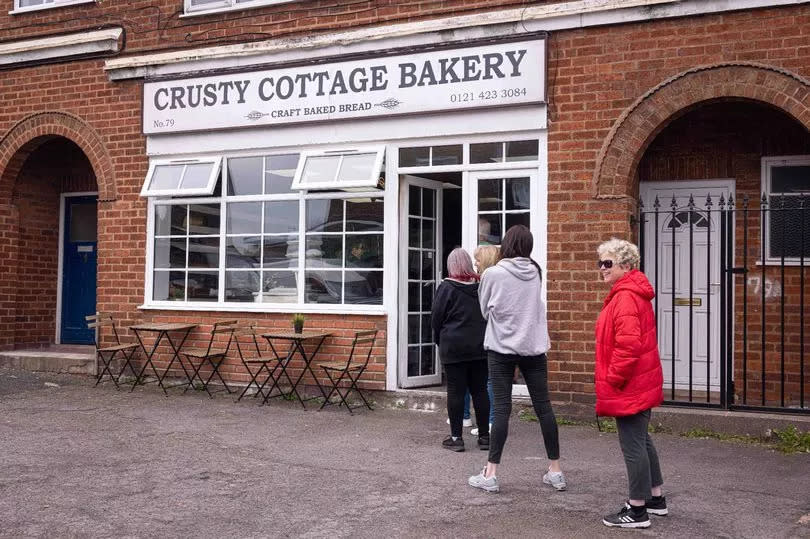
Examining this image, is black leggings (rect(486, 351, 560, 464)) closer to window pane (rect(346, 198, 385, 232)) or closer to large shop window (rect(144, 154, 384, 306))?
large shop window (rect(144, 154, 384, 306))

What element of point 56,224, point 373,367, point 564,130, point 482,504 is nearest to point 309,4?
point 564,130

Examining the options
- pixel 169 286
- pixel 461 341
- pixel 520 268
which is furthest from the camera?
pixel 169 286

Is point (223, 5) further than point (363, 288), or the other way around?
point (223, 5)

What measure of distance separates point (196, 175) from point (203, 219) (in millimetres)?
547

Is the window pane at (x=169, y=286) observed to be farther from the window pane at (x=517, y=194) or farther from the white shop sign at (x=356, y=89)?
the window pane at (x=517, y=194)

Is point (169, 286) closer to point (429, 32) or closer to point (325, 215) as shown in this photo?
point (325, 215)

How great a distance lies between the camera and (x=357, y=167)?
9.66m

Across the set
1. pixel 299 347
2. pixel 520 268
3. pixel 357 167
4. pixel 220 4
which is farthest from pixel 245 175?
pixel 520 268

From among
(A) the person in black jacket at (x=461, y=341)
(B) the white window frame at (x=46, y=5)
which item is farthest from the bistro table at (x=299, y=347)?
(B) the white window frame at (x=46, y=5)

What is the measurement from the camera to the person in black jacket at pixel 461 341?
23.2 ft

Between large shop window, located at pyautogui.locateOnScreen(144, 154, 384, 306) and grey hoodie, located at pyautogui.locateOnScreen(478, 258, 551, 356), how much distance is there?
3660 millimetres

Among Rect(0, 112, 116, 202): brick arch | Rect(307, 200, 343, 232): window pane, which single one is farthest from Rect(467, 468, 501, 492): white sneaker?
Rect(0, 112, 116, 202): brick arch

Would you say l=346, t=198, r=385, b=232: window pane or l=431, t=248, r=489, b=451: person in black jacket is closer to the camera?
l=431, t=248, r=489, b=451: person in black jacket

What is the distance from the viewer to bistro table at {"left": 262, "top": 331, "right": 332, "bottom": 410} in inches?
365
